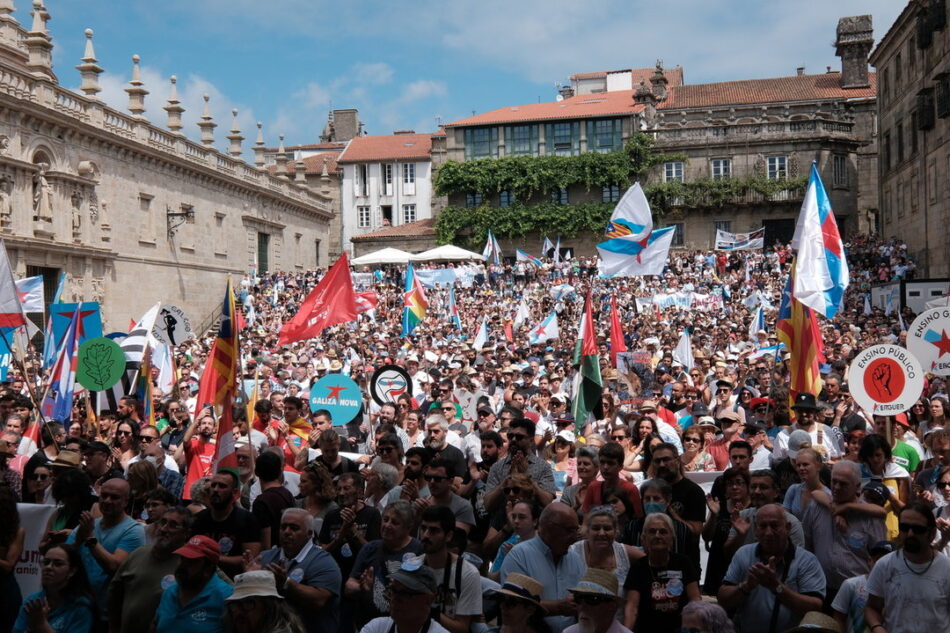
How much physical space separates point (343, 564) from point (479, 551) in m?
0.97

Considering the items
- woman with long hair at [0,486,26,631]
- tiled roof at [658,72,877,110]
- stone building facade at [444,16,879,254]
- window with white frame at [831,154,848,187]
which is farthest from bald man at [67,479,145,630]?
tiled roof at [658,72,877,110]

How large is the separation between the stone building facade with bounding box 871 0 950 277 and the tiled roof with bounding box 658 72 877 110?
468 inches

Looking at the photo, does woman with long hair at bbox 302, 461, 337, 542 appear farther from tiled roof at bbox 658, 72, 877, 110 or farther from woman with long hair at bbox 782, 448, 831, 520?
tiled roof at bbox 658, 72, 877, 110

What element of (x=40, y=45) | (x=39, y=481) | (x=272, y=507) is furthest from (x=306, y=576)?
(x=40, y=45)

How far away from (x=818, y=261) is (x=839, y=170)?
42004mm

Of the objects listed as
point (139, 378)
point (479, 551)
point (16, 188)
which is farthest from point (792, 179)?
point (479, 551)

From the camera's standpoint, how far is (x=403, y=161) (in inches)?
2323

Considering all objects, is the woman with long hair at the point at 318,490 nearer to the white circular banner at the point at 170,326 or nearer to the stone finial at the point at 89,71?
the white circular banner at the point at 170,326

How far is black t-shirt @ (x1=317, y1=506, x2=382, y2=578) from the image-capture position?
5.95 m

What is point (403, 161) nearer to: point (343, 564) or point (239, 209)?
point (239, 209)

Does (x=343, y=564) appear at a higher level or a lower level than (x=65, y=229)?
lower

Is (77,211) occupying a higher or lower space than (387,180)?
lower

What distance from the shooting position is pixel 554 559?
525cm

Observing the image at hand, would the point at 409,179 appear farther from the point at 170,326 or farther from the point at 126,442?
the point at 126,442
